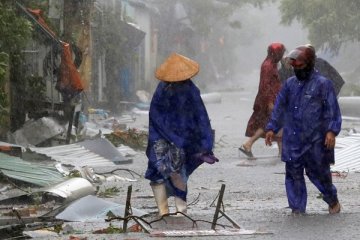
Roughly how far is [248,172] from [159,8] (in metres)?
39.0

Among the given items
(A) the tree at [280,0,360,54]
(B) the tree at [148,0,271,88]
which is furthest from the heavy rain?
(B) the tree at [148,0,271,88]

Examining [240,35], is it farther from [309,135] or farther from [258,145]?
[309,135]

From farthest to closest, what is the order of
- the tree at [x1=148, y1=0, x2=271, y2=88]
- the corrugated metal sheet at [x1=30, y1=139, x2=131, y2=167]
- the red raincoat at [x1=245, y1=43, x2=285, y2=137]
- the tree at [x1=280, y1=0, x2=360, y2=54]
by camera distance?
the tree at [x1=148, y1=0, x2=271, y2=88]
the tree at [x1=280, y1=0, x2=360, y2=54]
the red raincoat at [x1=245, y1=43, x2=285, y2=137]
the corrugated metal sheet at [x1=30, y1=139, x2=131, y2=167]

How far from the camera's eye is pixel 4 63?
41.6 ft

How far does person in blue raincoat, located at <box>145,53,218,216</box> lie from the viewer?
8.55 metres

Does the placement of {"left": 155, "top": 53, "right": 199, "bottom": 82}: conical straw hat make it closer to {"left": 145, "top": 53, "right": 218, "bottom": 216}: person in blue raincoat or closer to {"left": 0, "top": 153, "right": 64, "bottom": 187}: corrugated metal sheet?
{"left": 145, "top": 53, "right": 218, "bottom": 216}: person in blue raincoat

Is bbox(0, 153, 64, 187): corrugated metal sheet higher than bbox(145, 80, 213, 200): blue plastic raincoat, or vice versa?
bbox(145, 80, 213, 200): blue plastic raincoat

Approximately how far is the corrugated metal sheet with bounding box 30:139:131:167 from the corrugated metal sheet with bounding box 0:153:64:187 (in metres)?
1.33

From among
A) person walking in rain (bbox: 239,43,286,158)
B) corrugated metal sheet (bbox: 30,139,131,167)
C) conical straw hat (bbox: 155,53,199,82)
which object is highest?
conical straw hat (bbox: 155,53,199,82)

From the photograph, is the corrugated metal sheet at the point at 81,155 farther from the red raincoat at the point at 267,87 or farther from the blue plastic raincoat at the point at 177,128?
the blue plastic raincoat at the point at 177,128

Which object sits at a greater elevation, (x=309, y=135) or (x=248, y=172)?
(x=309, y=135)

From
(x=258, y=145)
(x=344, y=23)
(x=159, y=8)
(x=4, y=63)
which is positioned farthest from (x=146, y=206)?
(x=159, y=8)

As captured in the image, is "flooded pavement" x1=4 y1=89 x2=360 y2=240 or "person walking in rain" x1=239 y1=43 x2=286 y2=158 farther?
"person walking in rain" x1=239 y1=43 x2=286 y2=158

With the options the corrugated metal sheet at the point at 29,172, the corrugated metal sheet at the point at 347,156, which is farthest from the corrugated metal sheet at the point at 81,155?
the corrugated metal sheet at the point at 347,156
